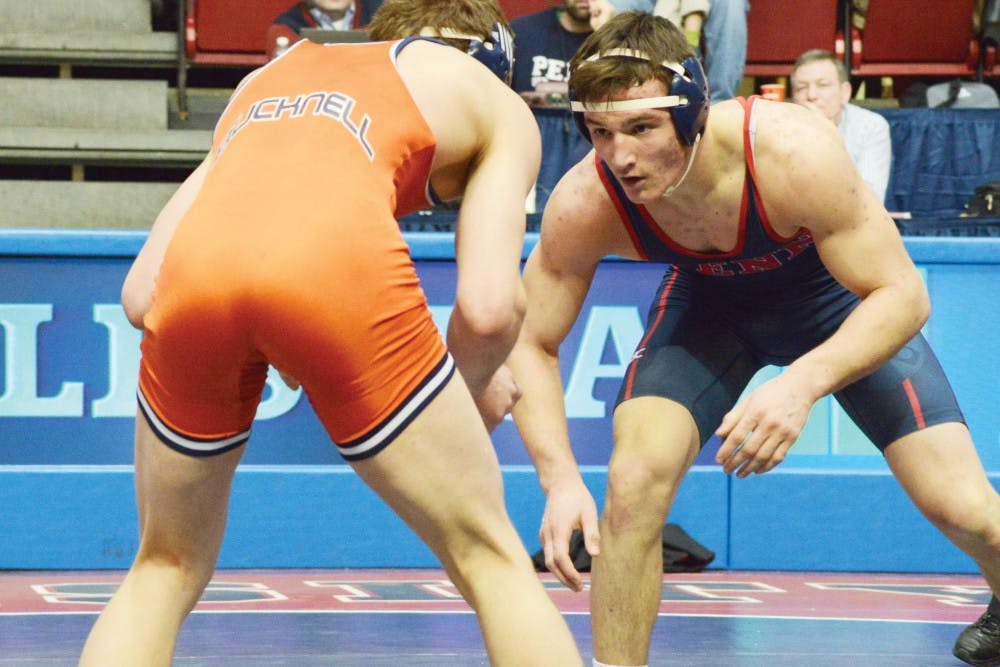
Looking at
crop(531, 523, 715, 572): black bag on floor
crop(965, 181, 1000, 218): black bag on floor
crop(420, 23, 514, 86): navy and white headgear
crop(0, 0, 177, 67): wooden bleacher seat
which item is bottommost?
crop(531, 523, 715, 572): black bag on floor

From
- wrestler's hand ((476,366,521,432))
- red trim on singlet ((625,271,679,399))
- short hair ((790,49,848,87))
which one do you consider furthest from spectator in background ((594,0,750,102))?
wrestler's hand ((476,366,521,432))

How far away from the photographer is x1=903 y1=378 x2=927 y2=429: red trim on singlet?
369 centimetres

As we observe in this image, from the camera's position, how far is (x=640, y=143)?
3289mm

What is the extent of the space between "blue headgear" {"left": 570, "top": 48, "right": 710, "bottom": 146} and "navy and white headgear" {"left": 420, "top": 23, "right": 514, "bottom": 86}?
0.29m

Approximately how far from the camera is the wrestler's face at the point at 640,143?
3.25m

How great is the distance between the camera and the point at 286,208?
2.48 m

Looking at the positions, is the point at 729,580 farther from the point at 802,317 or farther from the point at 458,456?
the point at 458,456

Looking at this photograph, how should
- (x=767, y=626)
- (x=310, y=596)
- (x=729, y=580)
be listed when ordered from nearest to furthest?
(x=767, y=626) < (x=310, y=596) < (x=729, y=580)

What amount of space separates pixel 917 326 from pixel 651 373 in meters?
0.63

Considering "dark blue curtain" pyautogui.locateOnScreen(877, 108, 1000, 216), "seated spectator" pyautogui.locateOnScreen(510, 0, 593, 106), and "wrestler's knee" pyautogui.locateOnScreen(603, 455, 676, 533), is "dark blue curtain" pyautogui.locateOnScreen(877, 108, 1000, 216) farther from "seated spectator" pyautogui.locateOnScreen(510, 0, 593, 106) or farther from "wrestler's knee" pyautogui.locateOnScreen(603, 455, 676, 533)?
"wrestler's knee" pyautogui.locateOnScreen(603, 455, 676, 533)

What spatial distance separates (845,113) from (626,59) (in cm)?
466

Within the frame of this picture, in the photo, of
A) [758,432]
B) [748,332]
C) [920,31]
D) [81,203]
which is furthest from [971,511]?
[920,31]

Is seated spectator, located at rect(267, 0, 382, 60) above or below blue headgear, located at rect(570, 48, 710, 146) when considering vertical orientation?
below

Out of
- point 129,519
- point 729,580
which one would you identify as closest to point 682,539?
point 729,580
